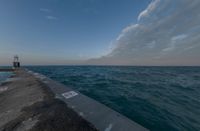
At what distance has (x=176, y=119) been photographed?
378 centimetres

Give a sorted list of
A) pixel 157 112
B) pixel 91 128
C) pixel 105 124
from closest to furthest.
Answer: pixel 91 128, pixel 105 124, pixel 157 112

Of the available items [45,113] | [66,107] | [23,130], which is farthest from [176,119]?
A: [23,130]

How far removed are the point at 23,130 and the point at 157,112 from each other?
5193 mm

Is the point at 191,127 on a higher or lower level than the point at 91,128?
lower

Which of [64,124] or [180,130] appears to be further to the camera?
[180,130]

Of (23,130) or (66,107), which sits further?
(66,107)

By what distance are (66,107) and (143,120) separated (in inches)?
122

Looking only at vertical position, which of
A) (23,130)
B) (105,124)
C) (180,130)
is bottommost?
(180,130)

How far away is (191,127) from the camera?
335 centimetres

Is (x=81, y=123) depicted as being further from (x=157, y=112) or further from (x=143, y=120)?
(x=157, y=112)

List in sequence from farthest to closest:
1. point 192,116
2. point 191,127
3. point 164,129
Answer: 1. point 192,116
2. point 191,127
3. point 164,129

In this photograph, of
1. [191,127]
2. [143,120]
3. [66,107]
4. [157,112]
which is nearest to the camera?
[66,107]

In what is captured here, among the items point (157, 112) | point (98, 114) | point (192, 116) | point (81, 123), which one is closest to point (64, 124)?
point (81, 123)

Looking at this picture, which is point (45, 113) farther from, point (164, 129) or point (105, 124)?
point (164, 129)
